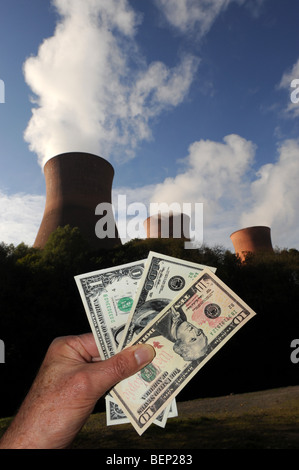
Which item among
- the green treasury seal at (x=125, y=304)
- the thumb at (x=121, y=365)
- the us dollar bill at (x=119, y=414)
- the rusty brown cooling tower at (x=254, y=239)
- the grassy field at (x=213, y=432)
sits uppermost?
the rusty brown cooling tower at (x=254, y=239)

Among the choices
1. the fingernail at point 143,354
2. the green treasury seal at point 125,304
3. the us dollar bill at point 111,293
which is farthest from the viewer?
the green treasury seal at point 125,304

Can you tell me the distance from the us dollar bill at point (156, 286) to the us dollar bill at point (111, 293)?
186 mm

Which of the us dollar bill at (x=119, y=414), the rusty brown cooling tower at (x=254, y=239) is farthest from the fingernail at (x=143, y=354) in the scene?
the rusty brown cooling tower at (x=254, y=239)

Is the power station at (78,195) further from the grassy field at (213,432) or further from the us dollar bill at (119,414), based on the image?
the us dollar bill at (119,414)

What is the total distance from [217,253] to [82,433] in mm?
17935

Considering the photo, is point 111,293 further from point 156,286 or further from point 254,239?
point 254,239

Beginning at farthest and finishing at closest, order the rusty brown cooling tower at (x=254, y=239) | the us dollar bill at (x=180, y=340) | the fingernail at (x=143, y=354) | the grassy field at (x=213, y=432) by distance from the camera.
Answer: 1. the rusty brown cooling tower at (x=254, y=239)
2. the grassy field at (x=213, y=432)
3. the us dollar bill at (x=180, y=340)
4. the fingernail at (x=143, y=354)

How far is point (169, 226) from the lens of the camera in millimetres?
31391

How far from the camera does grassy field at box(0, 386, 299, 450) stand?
491cm

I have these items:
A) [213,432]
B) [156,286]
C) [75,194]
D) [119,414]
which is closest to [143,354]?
[119,414]

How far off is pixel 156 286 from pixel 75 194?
2146cm

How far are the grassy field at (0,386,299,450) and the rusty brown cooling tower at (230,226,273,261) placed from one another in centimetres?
2701

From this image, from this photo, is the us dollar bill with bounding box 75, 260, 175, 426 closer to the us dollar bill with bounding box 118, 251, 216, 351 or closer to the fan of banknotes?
the fan of banknotes

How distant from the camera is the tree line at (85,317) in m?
14.1
